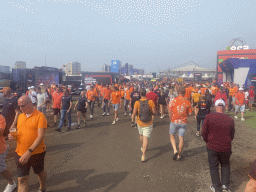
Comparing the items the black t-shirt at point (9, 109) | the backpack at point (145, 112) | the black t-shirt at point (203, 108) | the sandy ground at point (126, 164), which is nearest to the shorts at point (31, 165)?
the sandy ground at point (126, 164)

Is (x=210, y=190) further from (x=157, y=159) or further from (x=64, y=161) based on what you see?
(x=64, y=161)

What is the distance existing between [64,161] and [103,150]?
1193 millimetres

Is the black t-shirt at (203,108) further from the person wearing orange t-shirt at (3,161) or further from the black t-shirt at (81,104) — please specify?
the person wearing orange t-shirt at (3,161)

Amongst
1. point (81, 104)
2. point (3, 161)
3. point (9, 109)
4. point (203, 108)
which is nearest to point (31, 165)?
point (3, 161)

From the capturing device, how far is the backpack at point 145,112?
4.93 metres

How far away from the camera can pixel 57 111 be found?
8781 mm

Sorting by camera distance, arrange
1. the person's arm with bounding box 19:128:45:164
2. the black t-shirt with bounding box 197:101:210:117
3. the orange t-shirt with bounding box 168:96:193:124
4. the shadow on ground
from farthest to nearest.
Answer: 1. the black t-shirt with bounding box 197:101:210:117
2. the orange t-shirt with bounding box 168:96:193:124
3. the shadow on ground
4. the person's arm with bounding box 19:128:45:164

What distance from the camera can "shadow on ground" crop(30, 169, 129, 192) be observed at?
3750mm

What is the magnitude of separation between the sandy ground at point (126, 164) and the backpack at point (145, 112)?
1.12m

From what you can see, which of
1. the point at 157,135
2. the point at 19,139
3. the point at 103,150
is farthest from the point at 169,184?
the point at 157,135

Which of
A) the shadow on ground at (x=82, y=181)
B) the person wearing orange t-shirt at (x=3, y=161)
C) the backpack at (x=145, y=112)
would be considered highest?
the backpack at (x=145, y=112)

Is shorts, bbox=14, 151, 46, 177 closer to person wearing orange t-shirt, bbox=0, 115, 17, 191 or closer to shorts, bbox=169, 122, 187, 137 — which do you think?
person wearing orange t-shirt, bbox=0, 115, 17, 191

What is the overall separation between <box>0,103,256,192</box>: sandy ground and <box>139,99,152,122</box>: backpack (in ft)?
3.66

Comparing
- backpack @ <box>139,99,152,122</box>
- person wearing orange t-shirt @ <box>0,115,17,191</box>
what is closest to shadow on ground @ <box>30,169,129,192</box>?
person wearing orange t-shirt @ <box>0,115,17,191</box>
